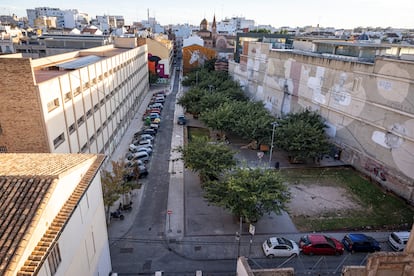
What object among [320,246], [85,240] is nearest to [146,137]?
[85,240]

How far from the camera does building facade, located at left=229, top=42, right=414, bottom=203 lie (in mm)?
26219

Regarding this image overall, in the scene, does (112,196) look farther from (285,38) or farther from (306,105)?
(285,38)

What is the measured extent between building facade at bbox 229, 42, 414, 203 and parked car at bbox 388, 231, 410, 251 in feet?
23.7

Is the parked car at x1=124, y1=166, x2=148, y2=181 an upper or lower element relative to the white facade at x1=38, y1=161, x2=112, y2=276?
lower

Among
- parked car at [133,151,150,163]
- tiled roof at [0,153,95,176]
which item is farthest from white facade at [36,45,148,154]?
tiled roof at [0,153,95,176]

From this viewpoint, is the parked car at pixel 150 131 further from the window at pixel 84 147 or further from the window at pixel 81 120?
the window at pixel 81 120

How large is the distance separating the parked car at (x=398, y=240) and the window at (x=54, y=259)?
67.4 ft

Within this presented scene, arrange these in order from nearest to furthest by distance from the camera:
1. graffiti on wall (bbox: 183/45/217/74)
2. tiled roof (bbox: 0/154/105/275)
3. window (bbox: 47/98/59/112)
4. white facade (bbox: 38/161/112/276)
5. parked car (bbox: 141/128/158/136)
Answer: tiled roof (bbox: 0/154/105/275) → white facade (bbox: 38/161/112/276) → window (bbox: 47/98/59/112) → parked car (bbox: 141/128/158/136) → graffiti on wall (bbox: 183/45/217/74)

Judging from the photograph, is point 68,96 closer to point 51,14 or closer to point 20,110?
point 20,110

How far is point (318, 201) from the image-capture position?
82.5 feet

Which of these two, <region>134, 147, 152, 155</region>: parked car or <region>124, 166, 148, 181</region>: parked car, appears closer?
<region>124, 166, 148, 181</region>: parked car

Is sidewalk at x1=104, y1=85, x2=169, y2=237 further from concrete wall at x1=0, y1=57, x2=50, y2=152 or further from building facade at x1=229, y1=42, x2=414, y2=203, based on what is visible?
building facade at x1=229, y1=42, x2=414, y2=203

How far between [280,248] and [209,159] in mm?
8705

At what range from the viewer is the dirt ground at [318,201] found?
78.2 feet
